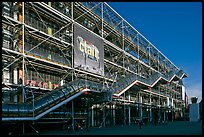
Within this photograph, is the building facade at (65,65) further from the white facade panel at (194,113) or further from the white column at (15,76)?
the white facade panel at (194,113)

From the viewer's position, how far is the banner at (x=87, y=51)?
27859 millimetres

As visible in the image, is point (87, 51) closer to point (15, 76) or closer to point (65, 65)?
point (65, 65)

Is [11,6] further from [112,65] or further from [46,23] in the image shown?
[112,65]

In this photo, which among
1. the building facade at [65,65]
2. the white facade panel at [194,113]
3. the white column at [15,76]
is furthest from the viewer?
the white facade panel at [194,113]

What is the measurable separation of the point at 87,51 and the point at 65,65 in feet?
14.6

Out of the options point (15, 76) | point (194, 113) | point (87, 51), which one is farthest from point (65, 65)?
point (194, 113)

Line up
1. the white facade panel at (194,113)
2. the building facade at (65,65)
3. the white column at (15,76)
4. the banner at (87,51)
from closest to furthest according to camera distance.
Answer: the building facade at (65,65), the white column at (15,76), the banner at (87,51), the white facade panel at (194,113)

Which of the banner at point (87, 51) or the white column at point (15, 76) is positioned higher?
the banner at point (87, 51)

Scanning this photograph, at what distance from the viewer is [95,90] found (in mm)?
24344

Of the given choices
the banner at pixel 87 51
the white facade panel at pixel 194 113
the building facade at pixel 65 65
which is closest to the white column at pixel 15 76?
the building facade at pixel 65 65

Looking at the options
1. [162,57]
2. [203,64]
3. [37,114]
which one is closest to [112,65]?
[37,114]

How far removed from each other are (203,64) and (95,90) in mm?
18639

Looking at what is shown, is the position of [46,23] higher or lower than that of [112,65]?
higher

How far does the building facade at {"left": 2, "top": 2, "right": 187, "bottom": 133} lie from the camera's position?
20.4 m
